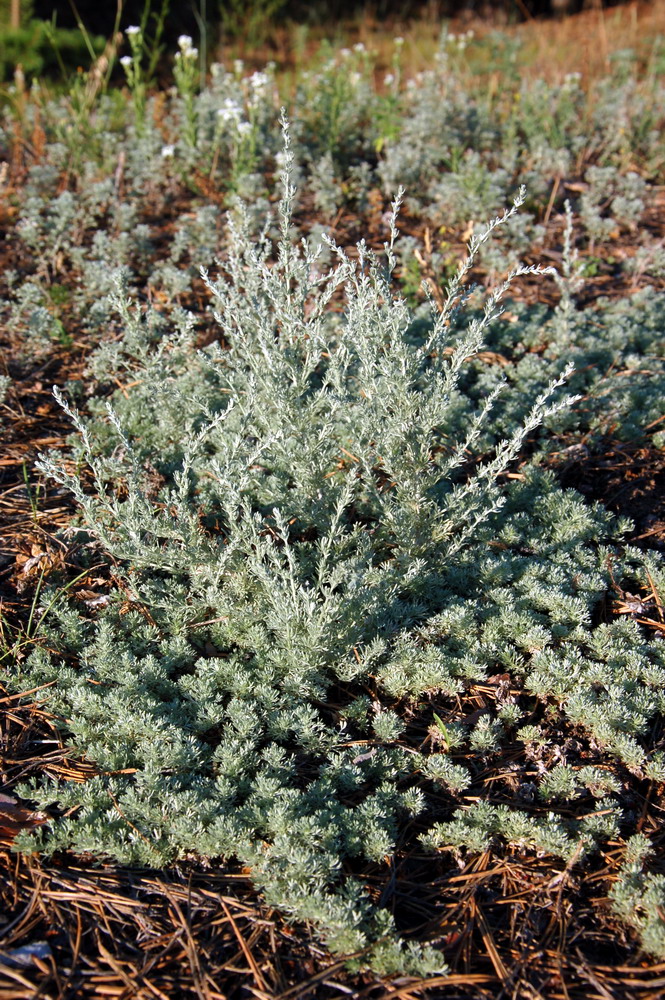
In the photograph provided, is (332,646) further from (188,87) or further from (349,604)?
(188,87)

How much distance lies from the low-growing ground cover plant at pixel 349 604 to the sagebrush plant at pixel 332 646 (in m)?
0.01

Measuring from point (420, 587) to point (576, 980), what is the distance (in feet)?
5.05

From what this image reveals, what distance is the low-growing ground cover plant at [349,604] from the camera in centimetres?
269

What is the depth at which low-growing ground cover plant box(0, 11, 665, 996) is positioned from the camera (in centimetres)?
269

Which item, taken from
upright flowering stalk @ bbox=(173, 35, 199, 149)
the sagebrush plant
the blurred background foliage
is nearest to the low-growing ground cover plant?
the sagebrush plant

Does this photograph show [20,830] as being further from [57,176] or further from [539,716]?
[57,176]

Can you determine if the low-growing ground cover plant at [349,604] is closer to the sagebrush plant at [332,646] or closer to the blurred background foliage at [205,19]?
the sagebrush plant at [332,646]

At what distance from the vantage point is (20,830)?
107 inches

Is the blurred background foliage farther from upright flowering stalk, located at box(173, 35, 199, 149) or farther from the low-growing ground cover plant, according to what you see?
the low-growing ground cover plant

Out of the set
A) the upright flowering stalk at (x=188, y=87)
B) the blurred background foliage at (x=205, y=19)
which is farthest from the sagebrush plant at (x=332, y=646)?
the blurred background foliage at (x=205, y=19)

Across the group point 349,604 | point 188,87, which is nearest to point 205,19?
point 188,87

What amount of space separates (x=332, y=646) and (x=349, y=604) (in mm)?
180

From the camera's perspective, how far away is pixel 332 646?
10.2 ft

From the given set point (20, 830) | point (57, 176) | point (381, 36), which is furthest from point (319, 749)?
point (381, 36)
